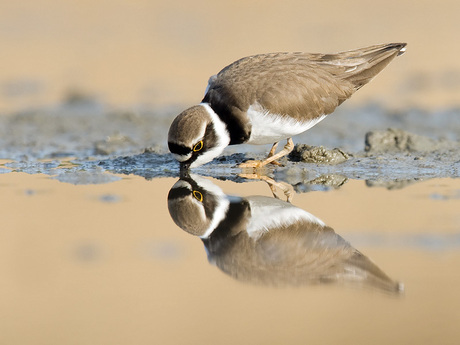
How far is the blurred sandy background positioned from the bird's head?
204 inches

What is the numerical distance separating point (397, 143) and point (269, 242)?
4.39 metres

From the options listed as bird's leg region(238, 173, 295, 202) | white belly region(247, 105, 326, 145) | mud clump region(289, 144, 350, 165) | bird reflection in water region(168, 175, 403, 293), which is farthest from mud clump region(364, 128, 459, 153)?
bird reflection in water region(168, 175, 403, 293)

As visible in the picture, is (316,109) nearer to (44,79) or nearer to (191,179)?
(191,179)

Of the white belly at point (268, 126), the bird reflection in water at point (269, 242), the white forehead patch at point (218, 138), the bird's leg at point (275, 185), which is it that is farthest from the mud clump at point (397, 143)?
the bird reflection in water at point (269, 242)

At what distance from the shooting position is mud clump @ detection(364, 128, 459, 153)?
920 centimetres

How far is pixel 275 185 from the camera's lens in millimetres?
7359

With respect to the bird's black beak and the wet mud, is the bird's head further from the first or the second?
the wet mud

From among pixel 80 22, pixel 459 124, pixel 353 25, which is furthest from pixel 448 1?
pixel 80 22

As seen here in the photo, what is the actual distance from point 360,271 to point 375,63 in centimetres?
451

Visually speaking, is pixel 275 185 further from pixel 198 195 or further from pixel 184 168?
pixel 184 168

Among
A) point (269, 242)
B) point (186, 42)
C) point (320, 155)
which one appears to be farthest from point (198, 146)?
point (186, 42)

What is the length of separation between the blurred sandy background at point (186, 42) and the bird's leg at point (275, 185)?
5145 millimetres

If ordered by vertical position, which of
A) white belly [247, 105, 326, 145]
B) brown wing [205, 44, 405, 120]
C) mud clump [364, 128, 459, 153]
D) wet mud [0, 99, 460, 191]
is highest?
brown wing [205, 44, 405, 120]

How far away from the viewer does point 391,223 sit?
5.86 meters
